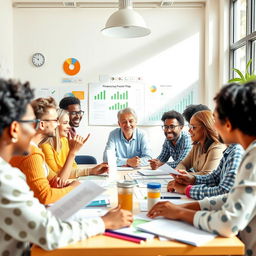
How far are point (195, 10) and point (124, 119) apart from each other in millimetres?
2226

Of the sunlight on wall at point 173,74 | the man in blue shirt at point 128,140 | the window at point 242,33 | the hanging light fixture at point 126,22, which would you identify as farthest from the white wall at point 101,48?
the hanging light fixture at point 126,22

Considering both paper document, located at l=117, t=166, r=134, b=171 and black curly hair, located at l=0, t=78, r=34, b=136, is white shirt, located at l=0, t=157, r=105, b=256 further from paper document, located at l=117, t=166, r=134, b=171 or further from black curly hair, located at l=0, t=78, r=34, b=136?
paper document, located at l=117, t=166, r=134, b=171

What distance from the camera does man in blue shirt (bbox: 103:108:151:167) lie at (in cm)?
353

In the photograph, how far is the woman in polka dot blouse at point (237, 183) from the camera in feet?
3.74

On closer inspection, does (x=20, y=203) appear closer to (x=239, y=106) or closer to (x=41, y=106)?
(x=239, y=106)

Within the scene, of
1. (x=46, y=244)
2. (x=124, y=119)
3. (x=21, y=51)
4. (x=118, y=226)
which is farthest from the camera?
(x=21, y=51)

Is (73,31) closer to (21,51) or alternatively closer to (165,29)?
(21,51)

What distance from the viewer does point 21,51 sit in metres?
4.67

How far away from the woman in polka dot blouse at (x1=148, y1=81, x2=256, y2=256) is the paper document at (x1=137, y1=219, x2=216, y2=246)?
26mm

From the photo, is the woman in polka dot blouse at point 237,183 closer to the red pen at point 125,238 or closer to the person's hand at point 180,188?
the red pen at point 125,238

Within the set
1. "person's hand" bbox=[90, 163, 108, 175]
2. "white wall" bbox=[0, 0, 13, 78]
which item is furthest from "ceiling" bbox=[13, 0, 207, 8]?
"person's hand" bbox=[90, 163, 108, 175]

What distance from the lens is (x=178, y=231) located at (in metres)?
1.21

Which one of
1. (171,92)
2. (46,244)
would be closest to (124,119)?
(171,92)

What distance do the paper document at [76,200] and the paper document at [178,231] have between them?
0.73ft
